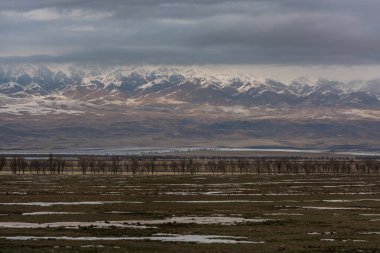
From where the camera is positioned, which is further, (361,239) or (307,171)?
(307,171)

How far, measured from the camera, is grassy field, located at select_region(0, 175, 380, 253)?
1602 inches

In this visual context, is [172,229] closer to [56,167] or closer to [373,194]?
[373,194]

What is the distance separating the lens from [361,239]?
4419cm

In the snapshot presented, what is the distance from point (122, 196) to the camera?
85.3 m

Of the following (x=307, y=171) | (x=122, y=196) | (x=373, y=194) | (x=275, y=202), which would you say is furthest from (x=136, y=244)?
(x=307, y=171)

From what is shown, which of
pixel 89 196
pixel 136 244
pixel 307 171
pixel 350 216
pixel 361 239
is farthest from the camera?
pixel 307 171

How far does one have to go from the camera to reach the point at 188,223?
53.6 m

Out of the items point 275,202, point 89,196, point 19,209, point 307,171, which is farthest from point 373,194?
point 307,171

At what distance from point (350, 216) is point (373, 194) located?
3187 centimetres

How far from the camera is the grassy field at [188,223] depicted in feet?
133

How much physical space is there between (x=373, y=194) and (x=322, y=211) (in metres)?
27.3

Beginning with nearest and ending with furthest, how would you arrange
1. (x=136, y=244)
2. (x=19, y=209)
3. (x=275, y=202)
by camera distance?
(x=136, y=244), (x=19, y=209), (x=275, y=202)

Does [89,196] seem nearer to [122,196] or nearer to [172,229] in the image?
[122,196]

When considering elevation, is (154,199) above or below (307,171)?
above
